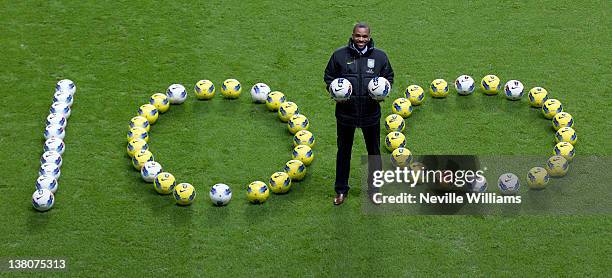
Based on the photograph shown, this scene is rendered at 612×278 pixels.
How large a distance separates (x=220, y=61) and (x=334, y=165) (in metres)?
4.62

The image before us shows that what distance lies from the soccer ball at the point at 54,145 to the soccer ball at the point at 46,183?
1022 millimetres

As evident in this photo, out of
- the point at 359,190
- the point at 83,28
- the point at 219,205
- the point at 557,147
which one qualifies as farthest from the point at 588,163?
the point at 83,28

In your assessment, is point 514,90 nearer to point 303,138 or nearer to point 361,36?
point 303,138

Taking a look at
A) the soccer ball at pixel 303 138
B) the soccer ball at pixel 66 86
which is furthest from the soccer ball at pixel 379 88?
the soccer ball at pixel 66 86

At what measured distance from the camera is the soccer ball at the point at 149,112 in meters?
19.3

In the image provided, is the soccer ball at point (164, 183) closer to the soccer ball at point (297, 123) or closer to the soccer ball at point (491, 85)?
the soccer ball at point (297, 123)

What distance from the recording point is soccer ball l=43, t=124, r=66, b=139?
18.8m

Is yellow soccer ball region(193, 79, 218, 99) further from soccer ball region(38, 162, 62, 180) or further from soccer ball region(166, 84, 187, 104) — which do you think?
soccer ball region(38, 162, 62, 180)

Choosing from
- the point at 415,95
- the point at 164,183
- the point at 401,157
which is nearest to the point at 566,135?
the point at 415,95

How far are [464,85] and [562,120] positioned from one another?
2.14m

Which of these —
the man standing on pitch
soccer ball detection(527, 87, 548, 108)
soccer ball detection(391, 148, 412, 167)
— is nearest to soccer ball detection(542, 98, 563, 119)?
soccer ball detection(527, 87, 548, 108)

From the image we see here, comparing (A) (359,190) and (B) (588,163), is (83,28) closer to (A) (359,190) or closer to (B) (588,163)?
(A) (359,190)

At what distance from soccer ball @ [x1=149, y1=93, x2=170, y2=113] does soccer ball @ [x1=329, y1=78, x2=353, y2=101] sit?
495 centimetres

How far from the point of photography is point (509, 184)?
1736 centimetres
